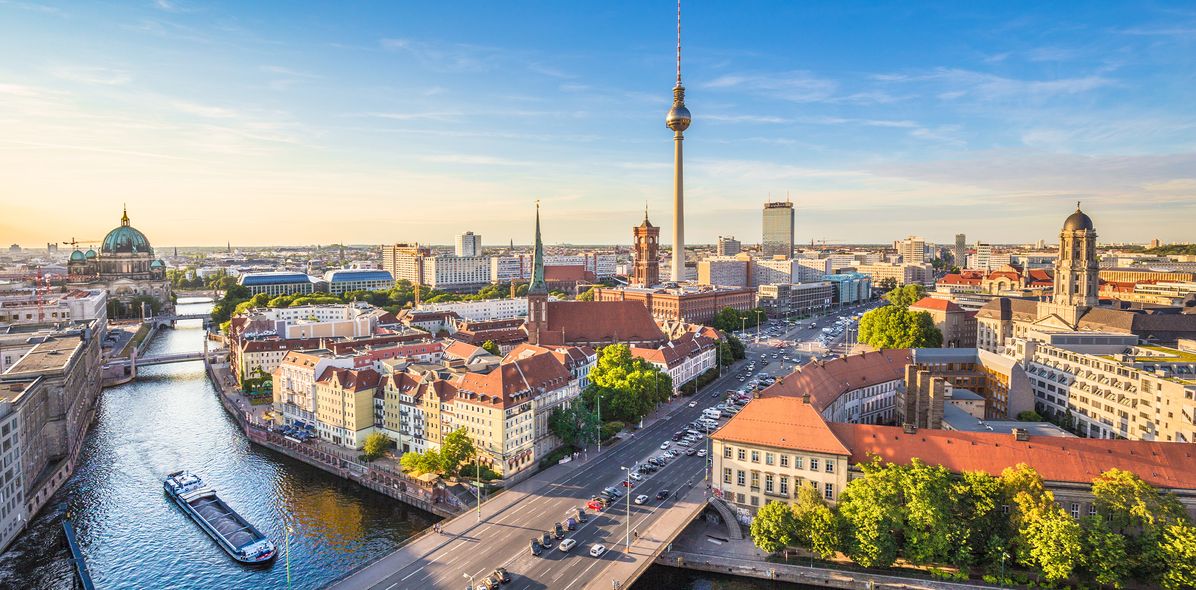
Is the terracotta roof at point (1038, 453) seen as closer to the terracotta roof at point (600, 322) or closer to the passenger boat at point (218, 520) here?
the passenger boat at point (218, 520)

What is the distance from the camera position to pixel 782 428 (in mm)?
51344

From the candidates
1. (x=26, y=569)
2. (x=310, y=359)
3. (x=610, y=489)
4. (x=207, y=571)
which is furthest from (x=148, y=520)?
(x=610, y=489)

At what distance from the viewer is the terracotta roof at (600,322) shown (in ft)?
378

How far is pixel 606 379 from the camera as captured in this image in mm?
80688

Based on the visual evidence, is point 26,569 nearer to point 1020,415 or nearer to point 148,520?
point 148,520

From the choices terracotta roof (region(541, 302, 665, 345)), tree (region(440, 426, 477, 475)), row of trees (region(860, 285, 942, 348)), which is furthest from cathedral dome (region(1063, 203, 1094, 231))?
tree (region(440, 426, 477, 475))

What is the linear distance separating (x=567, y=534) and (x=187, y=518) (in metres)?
33.6

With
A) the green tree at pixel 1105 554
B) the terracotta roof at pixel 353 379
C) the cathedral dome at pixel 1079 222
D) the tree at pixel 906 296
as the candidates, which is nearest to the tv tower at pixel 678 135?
the tree at pixel 906 296

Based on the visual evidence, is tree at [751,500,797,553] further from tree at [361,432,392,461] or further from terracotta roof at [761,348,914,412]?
tree at [361,432,392,461]

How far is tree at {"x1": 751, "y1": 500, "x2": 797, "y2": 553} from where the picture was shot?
45.8 metres

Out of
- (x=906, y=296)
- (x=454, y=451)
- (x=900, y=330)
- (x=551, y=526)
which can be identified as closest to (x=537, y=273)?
(x=454, y=451)

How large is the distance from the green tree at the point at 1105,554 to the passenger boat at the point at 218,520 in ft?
181

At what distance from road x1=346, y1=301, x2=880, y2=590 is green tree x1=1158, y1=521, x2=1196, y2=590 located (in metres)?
30.6

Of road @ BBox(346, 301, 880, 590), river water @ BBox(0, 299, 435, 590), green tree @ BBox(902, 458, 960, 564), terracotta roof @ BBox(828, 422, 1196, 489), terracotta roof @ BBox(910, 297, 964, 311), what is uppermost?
terracotta roof @ BBox(910, 297, 964, 311)
